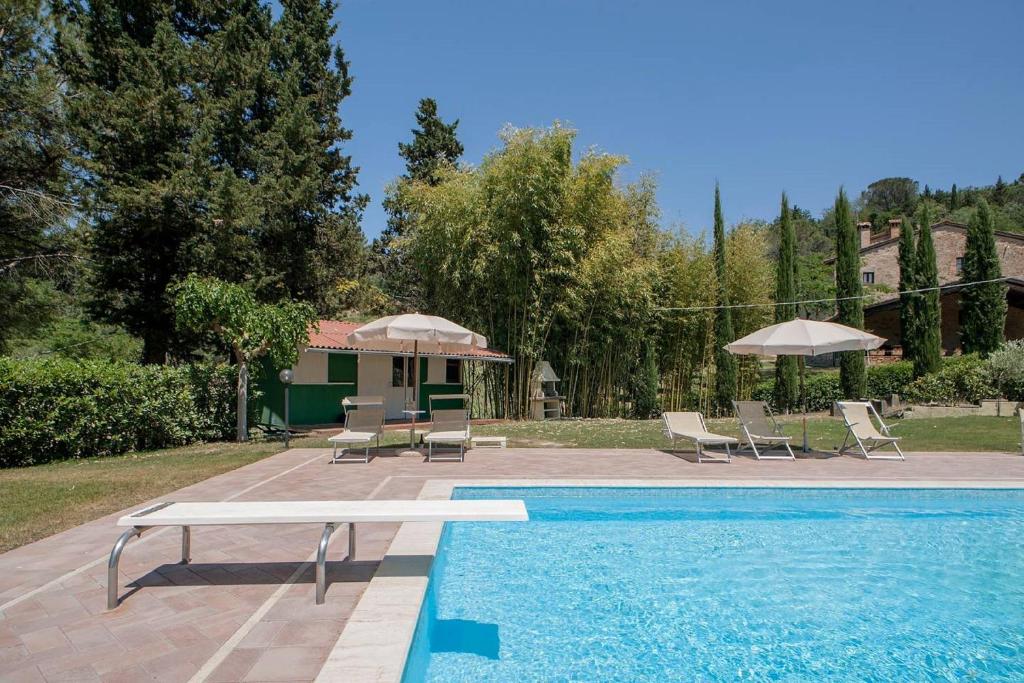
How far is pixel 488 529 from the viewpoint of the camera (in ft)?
17.9

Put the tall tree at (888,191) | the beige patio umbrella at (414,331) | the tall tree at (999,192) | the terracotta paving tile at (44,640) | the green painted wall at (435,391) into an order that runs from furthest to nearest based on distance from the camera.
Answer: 1. the tall tree at (888,191)
2. the tall tree at (999,192)
3. the green painted wall at (435,391)
4. the beige patio umbrella at (414,331)
5. the terracotta paving tile at (44,640)

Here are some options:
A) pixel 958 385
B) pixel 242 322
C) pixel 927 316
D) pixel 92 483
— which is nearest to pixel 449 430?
pixel 92 483

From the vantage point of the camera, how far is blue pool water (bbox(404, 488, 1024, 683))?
10.4 feet

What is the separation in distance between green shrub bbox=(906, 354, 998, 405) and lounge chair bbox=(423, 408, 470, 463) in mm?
15659

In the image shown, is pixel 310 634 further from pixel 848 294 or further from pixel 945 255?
pixel 945 255

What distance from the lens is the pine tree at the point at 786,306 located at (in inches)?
827

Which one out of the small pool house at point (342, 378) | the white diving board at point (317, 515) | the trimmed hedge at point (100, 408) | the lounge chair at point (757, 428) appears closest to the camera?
the white diving board at point (317, 515)

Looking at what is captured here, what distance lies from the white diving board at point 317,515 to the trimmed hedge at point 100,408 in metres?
7.03

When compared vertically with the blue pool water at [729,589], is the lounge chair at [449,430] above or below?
above

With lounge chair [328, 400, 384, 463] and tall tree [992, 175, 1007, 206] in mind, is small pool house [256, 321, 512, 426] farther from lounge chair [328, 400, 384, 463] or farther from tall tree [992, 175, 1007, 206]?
tall tree [992, 175, 1007, 206]

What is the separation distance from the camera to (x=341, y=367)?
15.7 metres

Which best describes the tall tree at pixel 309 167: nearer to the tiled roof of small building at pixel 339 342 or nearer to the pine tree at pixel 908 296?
the tiled roof of small building at pixel 339 342

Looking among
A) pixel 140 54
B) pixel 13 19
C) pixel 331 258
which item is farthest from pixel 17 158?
pixel 331 258

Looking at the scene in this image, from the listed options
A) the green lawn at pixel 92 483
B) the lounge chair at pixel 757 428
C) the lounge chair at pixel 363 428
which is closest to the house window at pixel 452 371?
the green lawn at pixel 92 483
